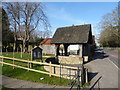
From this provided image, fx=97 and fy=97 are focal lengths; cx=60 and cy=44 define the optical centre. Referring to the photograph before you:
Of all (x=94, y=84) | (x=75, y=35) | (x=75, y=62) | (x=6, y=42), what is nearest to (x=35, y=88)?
(x=94, y=84)

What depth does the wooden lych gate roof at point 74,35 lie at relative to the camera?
13219 millimetres

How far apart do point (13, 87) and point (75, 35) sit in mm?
10978

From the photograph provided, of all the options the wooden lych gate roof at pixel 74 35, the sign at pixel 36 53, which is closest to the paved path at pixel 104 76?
the wooden lych gate roof at pixel 74 35

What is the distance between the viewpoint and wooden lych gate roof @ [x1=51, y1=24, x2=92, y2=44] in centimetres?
1322

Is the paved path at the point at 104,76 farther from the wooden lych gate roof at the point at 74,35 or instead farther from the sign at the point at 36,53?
the sign at the point at 36,53

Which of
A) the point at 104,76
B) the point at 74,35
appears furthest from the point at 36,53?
the point at 74,35

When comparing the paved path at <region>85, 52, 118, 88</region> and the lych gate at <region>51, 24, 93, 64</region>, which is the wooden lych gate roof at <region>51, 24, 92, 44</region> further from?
the paved path at <region>85, 52, 118, 88</region>

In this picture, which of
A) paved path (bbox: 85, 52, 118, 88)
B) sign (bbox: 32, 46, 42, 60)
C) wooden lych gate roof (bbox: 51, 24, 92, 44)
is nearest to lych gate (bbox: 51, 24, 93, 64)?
wooden lych gate roof (bbox: 51, 24, 92, 44)

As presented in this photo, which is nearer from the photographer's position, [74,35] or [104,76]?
[104,76]

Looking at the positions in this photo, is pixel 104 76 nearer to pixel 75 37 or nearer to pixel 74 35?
pixel 75 37

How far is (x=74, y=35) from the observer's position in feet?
47.9

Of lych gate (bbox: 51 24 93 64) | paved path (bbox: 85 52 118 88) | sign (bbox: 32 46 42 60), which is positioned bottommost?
paved path (bbox: 85 52 118 88)

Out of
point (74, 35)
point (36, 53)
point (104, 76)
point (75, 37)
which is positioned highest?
point (74, 35)

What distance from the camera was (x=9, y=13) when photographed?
21547mm
